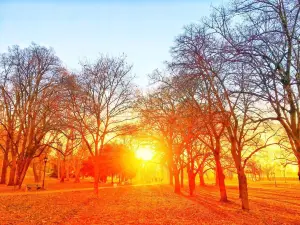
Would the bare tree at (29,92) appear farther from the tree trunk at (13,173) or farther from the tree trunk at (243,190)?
the tree trunk at (243,190)

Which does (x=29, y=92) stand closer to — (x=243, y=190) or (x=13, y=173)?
(x=13, y=173)

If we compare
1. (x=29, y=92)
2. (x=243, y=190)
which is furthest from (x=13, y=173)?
(x=243, y=190)

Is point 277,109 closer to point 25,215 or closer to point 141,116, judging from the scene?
point 25,215

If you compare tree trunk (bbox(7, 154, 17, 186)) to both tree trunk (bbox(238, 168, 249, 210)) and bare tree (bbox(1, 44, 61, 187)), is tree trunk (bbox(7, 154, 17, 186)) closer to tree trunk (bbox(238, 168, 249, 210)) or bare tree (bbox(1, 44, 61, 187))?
bare tree (bbox(1, 44, 61, 187))

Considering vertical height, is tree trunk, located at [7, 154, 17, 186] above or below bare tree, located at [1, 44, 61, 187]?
below

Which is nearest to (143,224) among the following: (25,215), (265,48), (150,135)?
(25,215)

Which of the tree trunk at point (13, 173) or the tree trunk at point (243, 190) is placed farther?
the tree trunk at point (13, 173)

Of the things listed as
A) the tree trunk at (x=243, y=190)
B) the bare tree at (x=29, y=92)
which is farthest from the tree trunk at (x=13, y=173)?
the tree trunk at (x=243, y=190)

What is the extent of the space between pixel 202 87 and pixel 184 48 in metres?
6.54

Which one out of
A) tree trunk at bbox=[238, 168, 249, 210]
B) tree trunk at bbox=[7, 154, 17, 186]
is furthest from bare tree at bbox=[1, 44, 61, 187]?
tree trunk at bbox=[238, 168, 249, 210]

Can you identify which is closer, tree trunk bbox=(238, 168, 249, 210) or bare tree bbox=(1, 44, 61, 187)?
tree trunk bbox=(238, 168, 249, 210)

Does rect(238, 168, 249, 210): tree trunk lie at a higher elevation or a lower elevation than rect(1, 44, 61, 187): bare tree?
lower

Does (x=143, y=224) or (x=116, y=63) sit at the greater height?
(x=116, y=63)

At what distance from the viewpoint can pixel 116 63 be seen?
22594 mm
